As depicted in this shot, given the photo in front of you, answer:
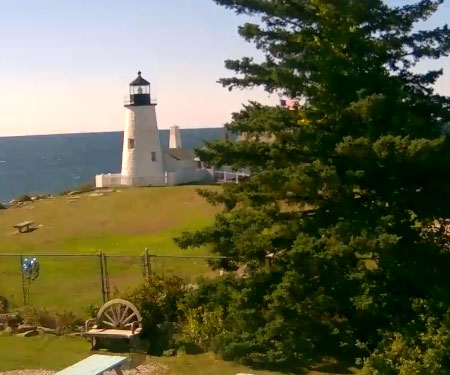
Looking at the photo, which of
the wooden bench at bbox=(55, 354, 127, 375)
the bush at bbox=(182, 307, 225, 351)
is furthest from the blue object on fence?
the wooden bench at bbox=(55, 354, 127, 375)

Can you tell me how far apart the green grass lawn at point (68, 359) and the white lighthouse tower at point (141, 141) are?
32.7m

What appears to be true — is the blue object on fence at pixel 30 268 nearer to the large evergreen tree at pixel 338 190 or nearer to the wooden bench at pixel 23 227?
the large evergreen tree at pixel 338 190

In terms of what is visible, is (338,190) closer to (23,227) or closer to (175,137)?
(23,227)

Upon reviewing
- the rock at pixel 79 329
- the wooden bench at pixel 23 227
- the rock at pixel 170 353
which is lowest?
the rock at pixel 170 353

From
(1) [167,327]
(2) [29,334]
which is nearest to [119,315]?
(1) [167,327]

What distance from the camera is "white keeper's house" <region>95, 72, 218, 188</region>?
46.7 m

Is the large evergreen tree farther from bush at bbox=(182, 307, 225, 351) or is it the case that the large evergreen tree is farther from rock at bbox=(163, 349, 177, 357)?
rock at bbox=(163, 349, 177, 357)

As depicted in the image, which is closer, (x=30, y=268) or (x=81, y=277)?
(x=30, y=268)

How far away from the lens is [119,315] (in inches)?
543

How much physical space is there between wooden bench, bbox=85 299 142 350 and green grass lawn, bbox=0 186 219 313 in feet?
5.93

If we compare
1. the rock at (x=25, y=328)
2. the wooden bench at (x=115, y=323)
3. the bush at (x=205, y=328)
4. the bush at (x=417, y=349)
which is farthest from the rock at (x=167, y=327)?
the bush at (x=417, y=349)

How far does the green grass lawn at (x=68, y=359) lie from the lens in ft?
39.9

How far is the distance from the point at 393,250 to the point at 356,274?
799 mm

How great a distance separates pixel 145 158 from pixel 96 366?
38.4m
